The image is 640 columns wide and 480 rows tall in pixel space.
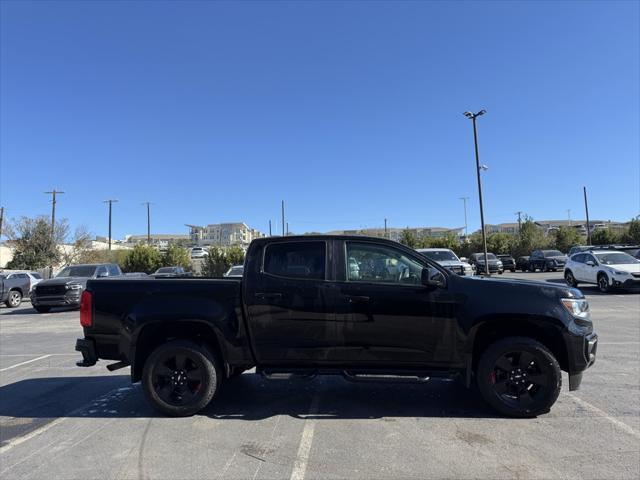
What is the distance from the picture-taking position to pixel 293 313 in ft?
16.7

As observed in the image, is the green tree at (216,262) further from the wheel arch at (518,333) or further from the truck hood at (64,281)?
the wheel arch at (518,333)

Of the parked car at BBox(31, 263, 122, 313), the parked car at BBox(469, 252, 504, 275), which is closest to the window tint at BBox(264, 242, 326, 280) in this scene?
the parked car at BBox(31, 263, 122, 313)

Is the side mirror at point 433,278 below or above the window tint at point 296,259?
below

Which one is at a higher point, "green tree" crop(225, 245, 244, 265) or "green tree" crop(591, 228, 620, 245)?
"green tree" crop(591, 228, 620, 245)

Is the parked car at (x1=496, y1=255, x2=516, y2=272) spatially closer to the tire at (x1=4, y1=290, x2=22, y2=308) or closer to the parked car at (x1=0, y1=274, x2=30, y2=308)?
the parked car at (x1=0, y1=274, x2=30, y2=308)

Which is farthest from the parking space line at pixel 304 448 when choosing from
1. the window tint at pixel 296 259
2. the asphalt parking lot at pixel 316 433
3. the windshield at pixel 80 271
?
the windshield at pixel 80 271

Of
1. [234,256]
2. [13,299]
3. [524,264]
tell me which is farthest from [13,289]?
[524,264]

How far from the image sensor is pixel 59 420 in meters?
5.16

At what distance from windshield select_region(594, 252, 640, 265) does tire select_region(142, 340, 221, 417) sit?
1905cm

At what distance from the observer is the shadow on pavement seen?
5.23 meters

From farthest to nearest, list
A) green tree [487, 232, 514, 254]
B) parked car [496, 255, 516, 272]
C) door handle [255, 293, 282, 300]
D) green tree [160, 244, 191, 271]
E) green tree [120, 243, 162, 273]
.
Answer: green tree [487, 232, 514, 254] → parked car [496, 255, 516, 272] → green tree [120, 243, 162, 273] → green tree [160, 244, 191, 271] → door handle [255, 293, 282, 300]

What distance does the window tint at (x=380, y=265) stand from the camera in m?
5.15

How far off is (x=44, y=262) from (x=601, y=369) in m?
45.8

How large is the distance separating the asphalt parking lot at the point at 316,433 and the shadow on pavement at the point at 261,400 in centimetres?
2
